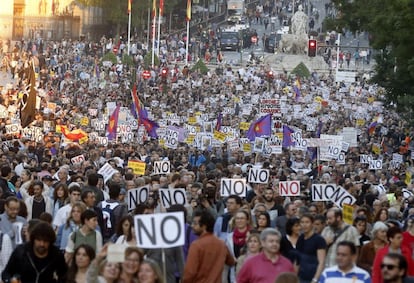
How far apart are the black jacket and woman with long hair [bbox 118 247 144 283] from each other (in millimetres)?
1129

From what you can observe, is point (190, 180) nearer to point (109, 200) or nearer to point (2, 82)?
point (109, 200)

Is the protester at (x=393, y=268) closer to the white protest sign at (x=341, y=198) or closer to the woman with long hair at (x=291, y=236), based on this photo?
the woman with long hair at (x=291, y=236)

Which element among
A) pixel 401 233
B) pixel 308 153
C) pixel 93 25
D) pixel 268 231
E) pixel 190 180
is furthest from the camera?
pixel 93 25

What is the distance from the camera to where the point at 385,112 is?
6350cm

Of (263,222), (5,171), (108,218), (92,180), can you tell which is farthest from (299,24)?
(263,222)

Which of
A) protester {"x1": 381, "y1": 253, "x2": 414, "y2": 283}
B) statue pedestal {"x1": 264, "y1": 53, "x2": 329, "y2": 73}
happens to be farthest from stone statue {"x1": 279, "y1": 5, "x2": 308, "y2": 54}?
protester {"x1": 381, "y1": 253, "x2": 414, "y2": 283}

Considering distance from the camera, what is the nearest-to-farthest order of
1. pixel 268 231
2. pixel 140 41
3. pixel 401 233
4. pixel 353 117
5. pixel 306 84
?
pixel 268 231
pixel 401 233
pixel 353 117
pixel 306 84
pixel 140 41

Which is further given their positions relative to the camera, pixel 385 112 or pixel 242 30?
pixel 242 30

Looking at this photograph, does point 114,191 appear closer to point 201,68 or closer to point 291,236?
point 291,236

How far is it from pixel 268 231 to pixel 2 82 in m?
53.7

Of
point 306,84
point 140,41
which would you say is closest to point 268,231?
point 306,84

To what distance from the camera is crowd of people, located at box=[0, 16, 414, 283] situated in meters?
13.8

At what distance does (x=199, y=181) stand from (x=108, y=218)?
6361 mm

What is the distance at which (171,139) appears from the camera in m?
37.4
